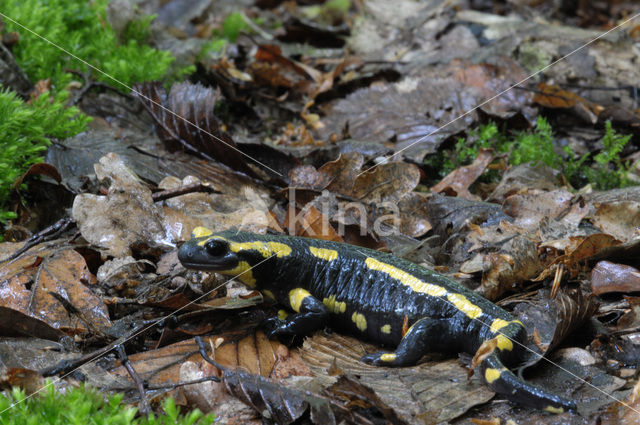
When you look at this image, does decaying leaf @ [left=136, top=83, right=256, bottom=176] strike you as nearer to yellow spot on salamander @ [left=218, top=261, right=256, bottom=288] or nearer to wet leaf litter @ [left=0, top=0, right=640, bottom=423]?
wet leaf litter @ [left=0, top=0, right=640, bottom=423]

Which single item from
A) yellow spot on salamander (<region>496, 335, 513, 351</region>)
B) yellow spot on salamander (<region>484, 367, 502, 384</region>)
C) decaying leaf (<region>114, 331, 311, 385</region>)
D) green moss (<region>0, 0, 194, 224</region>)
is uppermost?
green moss (<region>0, 0, 194, 224</region>)

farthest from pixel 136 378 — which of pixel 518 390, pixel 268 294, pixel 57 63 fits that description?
pixel 57 63

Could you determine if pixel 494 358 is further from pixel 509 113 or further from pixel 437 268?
pixel 509 113

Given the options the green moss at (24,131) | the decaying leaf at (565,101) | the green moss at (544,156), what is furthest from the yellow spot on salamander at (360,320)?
the decaying leaf at (565,101)

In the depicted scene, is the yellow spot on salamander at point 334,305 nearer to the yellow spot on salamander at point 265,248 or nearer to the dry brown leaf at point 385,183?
the yellow spot on salamander at point 265,248

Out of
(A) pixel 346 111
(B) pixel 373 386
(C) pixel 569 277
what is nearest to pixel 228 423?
(B) pixel 373 386

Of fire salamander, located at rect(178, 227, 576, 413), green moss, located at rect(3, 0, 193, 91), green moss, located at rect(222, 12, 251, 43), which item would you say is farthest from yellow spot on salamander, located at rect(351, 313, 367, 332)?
green moss, located at rect(222, 12, 251, 43)

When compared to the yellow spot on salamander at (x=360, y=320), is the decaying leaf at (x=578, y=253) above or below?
above
